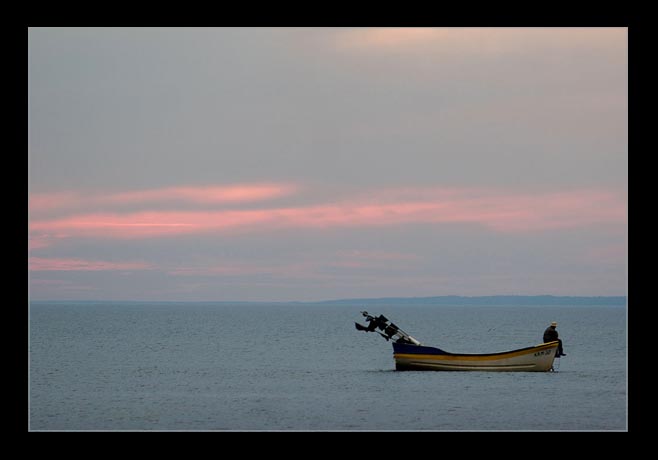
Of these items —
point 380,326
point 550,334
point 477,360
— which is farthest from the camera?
point 477,360

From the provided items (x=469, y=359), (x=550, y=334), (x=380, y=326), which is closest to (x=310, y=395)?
(x=380, y=326)

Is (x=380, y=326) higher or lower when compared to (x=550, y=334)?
higher

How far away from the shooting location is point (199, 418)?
3053 centimetres

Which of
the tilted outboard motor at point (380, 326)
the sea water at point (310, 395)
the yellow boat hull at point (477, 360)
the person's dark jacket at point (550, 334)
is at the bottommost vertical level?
the sea water at point (310, 395)

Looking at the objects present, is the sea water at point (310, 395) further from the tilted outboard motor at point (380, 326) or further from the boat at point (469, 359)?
the tilted outboard motor at point (380, 326)

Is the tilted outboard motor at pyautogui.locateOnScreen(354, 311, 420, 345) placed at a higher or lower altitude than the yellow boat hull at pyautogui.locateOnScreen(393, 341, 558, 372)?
higher

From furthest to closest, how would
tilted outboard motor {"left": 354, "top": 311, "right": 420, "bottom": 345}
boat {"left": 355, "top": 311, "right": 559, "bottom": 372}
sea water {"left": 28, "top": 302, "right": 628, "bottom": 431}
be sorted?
1. boat {"left": 355, "top": 311, "right": 559, "bottom": 372}
2. tilted outboard motor {"left": 354, "top": 311, "right": 420, "bottom": 345}
3. sea water {"left": 28, "top": 302, "right": 628, "bottom": 431}

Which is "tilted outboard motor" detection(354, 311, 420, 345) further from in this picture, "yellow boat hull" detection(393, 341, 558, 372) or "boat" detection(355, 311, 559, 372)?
"yellow boat hull" detection(393, 341, 558, 372)

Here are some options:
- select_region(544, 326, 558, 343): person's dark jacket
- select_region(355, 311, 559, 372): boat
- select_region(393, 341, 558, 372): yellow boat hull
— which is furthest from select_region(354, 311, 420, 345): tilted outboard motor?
select_region(544, 326, 558, 343): person's dark jacket

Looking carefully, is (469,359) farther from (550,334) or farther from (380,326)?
(380,326)

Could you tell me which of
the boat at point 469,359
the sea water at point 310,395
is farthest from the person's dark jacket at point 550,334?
the sea water at point 310,395
